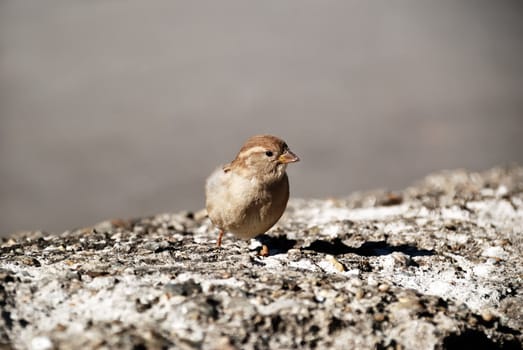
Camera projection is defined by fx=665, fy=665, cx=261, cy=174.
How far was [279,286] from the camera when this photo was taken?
4309mm

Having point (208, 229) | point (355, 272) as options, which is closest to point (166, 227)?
point (208, 229)

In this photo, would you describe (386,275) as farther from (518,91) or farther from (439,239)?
(518,91)

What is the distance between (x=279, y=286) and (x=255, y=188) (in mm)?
974

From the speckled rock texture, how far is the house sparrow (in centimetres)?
31

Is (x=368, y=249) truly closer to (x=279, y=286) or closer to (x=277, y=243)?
(x=277, y=243)

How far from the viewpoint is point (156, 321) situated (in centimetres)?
376

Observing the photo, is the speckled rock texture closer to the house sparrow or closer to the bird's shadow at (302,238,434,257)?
the bird's shadow at (302,238,434,257)

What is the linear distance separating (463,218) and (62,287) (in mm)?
4065

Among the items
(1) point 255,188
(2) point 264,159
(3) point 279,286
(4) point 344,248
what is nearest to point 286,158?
(2) point 264,159

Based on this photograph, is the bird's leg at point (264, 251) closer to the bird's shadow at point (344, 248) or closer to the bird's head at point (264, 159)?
the bird's shadow at point (344, 248)

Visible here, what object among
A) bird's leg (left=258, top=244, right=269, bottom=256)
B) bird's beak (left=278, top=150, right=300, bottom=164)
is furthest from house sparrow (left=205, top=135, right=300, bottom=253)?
bird's leg (left=258, top=244, right=269, bottom=256)

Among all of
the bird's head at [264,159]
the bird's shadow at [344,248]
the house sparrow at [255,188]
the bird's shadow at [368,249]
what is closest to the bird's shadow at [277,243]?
the bird's shadow at [344,248]

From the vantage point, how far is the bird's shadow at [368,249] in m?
5.46

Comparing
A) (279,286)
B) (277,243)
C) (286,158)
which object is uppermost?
(286,158)
